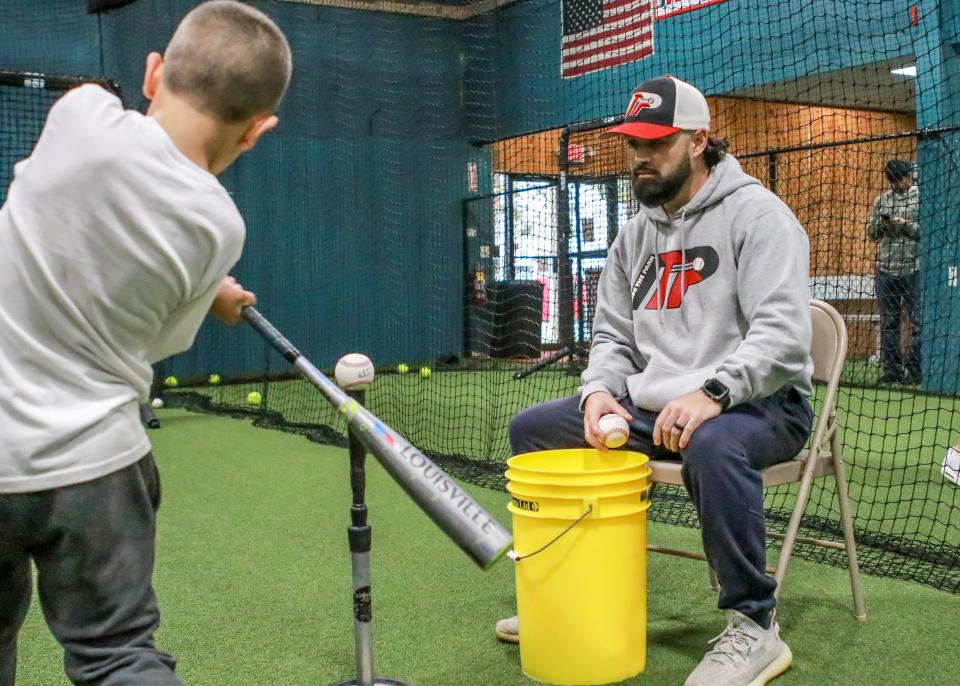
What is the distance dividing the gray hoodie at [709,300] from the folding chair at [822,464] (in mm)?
117

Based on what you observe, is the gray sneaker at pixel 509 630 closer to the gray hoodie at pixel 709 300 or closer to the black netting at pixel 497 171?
the gray hoodie at pixel 709 300

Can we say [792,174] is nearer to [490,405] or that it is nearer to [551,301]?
[551,301]

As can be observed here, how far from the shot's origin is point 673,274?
7.91ft

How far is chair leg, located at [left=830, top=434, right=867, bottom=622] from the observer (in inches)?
92.9

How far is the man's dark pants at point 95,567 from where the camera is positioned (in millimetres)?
1275

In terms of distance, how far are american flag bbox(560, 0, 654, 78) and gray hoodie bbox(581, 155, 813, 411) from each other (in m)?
4.98

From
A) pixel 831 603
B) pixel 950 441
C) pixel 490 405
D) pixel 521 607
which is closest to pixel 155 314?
pixel 521 607

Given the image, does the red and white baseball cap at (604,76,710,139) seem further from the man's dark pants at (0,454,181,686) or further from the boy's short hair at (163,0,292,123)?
the man's dark pants at (0,454,181,686)

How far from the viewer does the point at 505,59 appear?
896 cm

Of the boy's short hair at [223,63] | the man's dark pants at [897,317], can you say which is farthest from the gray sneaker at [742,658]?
the man's dark pants at [897,317]

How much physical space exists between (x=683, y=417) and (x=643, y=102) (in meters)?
0.82

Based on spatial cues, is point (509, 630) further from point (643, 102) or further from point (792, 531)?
point (643, 102)

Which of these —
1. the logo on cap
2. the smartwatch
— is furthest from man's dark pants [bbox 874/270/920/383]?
the smartwatch

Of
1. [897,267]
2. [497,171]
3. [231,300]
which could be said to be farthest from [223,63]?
[497,171]
